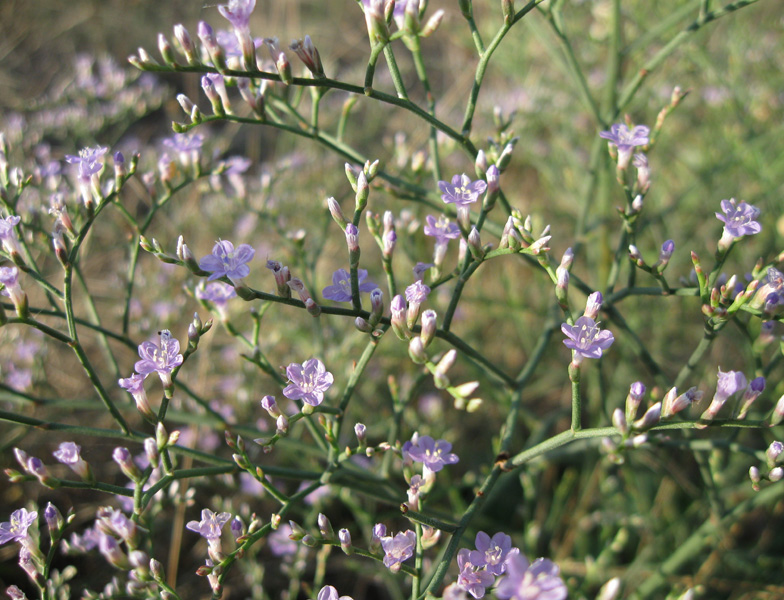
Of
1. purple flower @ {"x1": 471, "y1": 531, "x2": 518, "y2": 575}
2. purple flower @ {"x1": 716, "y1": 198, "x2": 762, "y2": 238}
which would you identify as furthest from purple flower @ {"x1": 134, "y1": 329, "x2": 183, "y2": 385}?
purple flower @ {"x1": 716, "y1": 198, "x2": 762, "y2": 238}

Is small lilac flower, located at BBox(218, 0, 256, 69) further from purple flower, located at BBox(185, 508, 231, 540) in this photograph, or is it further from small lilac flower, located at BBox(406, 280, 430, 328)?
purple flower, located at BBox(185, 508, 231, 540)

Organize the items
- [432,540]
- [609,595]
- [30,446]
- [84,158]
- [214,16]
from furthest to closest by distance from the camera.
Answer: [214,16] < [30,446] < [84,158] < [432,540] < [609,595]

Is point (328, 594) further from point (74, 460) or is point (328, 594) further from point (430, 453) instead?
point (74, 460)

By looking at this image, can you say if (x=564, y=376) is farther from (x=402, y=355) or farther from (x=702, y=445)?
(x=702, y=445)

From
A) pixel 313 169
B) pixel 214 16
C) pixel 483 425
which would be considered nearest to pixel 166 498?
pixel 483 425

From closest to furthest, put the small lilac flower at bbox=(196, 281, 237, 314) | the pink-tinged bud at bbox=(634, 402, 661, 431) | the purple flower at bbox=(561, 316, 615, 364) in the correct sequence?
the pink-tinged bud at bbox=(634, 402, 661, 431), the purple flower at bbox=(561, 316, 615, 364), the small lilac flower at bbox=(196, 281, 237, 314)

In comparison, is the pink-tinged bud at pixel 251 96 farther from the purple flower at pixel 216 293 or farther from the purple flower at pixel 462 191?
the purple flower at pixel 462 191
